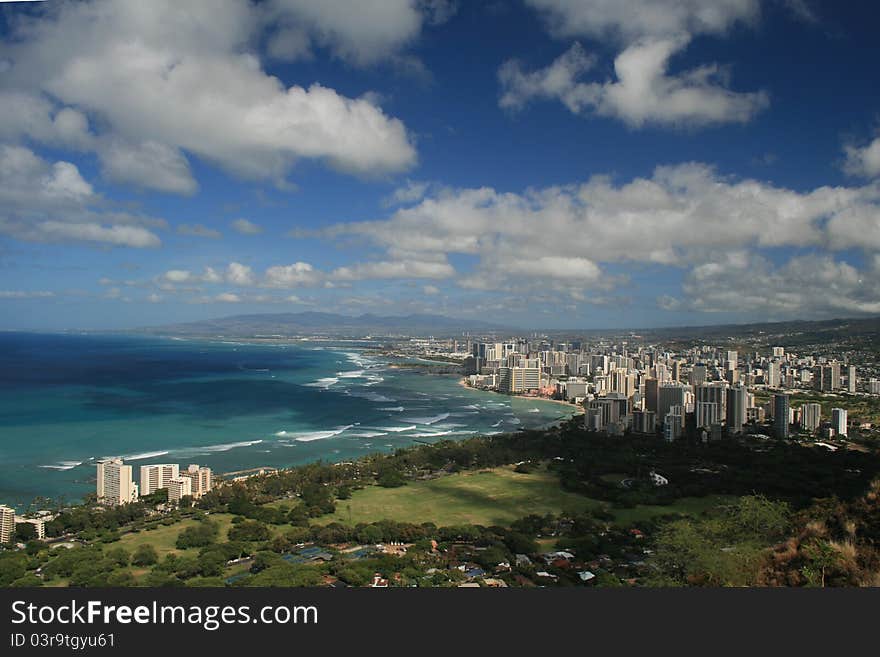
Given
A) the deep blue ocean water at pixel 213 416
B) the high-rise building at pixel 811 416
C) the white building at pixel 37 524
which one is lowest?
the deep blue ocean water at pixel 213 416

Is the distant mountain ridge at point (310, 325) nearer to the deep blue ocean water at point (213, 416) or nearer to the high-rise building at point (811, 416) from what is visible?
the deep blue ocean water at point (213, 416)

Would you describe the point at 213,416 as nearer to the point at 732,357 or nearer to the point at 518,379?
the point at 518,379

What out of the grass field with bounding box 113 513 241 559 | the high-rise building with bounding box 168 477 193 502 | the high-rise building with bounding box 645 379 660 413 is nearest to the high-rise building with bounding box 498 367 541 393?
the high-rise building with bounding box 645 379 660 413

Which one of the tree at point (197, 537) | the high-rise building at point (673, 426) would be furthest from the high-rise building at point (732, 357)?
the tree at point (197, 537)

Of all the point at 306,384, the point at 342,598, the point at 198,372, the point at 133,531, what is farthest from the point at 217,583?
the point at 198,372

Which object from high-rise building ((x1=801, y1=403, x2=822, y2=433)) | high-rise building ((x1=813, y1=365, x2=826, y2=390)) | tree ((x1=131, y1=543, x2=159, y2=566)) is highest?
high-rise building ((x1=813, y1=365, x2=826, y2=390))

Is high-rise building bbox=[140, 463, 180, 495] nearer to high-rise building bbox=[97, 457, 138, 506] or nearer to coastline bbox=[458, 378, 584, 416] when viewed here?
high-rise building bbox=[97, 457, 138, 506]

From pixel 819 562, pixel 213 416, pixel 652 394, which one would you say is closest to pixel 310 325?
pixel 213 416
